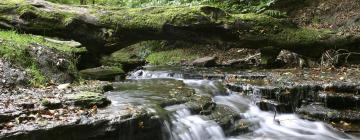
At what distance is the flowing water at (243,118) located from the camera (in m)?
6.54

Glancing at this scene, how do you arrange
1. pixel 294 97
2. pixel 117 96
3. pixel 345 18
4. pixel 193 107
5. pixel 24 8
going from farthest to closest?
pixel 345 18 < pixel 24 8 < pixel 294 97 < pixel 117 96 < pixel 193 107

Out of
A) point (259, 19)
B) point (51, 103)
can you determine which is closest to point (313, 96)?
point (259, 19)

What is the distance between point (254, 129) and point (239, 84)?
5.49 feet

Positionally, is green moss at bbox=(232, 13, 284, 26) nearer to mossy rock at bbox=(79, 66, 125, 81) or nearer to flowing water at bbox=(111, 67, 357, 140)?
flowing water at bbox=(111, 67, 357, 140)

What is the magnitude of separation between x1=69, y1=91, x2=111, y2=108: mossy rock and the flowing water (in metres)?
0.92

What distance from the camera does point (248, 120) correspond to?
7.41 m

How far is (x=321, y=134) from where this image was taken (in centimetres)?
714

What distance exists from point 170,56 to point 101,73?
25.7 feet

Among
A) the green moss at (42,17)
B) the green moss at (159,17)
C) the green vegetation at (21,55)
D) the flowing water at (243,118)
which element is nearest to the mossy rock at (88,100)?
the flowing water at (243,118)

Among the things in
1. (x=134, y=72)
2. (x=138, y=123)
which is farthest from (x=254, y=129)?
(x=134, y=72)

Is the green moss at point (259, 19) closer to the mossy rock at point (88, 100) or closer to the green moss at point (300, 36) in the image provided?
the green moss at point (300, 36)

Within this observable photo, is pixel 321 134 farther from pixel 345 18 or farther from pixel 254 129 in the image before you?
pixel 345 18

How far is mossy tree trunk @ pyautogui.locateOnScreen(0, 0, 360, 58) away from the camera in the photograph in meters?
10.1

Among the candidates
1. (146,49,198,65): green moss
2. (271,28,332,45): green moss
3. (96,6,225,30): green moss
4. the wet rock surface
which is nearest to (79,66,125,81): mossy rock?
(96,6,225,30): green moss
